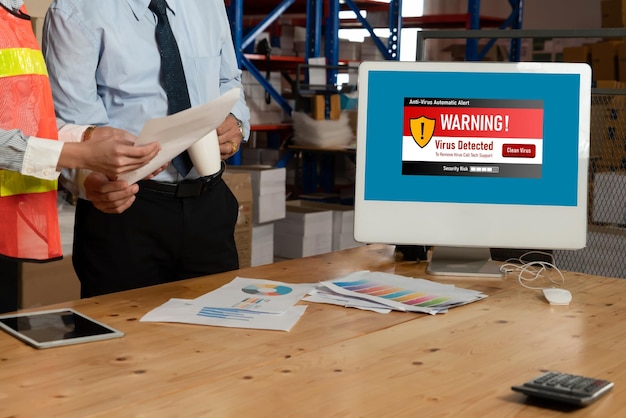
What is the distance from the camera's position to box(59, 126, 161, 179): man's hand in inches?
60.9

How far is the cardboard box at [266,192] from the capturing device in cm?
449

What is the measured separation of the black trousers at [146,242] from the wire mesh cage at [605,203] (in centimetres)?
145

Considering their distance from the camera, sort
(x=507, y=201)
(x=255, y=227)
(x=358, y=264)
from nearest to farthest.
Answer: (x=507, y=201) → (x=358, y=264) → (x=255, y=227)

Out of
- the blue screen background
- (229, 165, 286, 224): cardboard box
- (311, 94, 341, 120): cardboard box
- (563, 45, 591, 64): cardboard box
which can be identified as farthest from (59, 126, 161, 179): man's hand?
(563, 45, 591, 64): cardboard box

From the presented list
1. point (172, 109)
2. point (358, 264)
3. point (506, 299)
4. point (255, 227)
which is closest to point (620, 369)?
point (506, 299)

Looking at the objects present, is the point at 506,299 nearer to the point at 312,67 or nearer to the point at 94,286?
the point at 94,286

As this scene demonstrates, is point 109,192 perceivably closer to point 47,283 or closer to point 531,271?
point 531,271

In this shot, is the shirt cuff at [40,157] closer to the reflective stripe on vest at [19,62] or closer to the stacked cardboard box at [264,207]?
the reflective stripe on vest at [19,62]

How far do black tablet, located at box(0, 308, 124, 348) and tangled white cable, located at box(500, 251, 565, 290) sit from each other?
94cm

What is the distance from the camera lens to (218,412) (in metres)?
1.11

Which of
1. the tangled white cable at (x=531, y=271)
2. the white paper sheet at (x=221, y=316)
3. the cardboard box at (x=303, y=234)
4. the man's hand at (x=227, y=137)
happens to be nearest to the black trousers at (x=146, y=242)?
the man's hand at (x=227, y=137)

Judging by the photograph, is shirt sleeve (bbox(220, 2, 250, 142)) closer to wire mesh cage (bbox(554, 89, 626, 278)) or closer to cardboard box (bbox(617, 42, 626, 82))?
wire mesh cage (bbox(554, 89, 626, 278))

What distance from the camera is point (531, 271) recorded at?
2.06 m

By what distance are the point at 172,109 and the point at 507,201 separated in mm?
810
